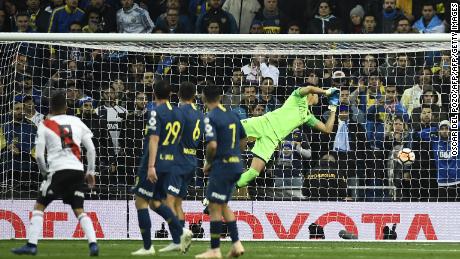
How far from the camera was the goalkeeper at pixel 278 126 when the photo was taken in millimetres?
18781

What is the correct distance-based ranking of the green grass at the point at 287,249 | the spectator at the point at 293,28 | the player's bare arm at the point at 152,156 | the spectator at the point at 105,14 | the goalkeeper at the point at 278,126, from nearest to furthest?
the player's bare arm at the point at 152,156 → the green grass at the point at 287,249 → the goalkeeper at the point at 278,126 → the spectator at the point at 293,28 → the spectator at the point at 105,14

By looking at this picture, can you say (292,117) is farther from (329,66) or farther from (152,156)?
(152,156)

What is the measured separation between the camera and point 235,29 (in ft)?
72.5

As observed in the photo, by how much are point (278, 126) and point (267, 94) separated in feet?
5.34

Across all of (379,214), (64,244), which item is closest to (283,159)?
(379,214)

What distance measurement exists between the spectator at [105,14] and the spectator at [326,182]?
5.49 meters

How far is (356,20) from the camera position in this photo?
2198 cm

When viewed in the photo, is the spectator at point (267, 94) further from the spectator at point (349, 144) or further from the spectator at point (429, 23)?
the spectator at point (429, 23)

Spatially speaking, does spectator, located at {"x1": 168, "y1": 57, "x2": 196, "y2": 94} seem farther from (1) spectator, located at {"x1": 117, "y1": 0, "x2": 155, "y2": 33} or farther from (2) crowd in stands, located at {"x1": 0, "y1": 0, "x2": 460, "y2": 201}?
(1) spectator, located at {"x1": 117, "y1": 0, "x2": 155, "y2": 33}

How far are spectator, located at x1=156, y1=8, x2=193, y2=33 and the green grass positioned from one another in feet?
17.9

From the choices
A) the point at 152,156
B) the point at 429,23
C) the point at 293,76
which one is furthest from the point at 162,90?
the point at 429,23

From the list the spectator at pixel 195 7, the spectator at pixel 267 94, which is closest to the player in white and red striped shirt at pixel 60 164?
the spectator at pixel 267 94

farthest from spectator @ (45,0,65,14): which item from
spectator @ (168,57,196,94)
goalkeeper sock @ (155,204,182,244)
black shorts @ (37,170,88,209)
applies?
black shorts @ (37,170,88,209)

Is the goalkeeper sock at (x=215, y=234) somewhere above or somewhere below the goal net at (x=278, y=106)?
below
